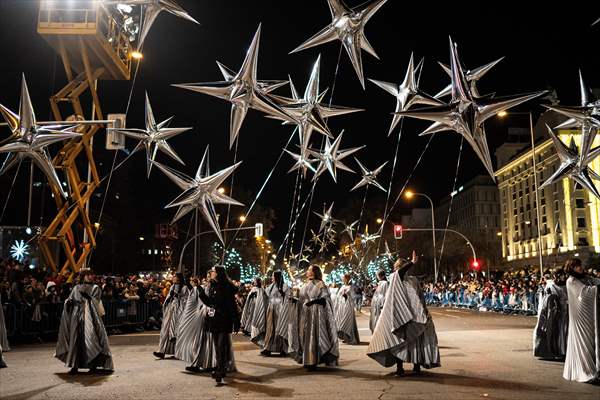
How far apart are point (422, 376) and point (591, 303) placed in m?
2.90

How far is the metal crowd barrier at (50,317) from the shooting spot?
17.0 m

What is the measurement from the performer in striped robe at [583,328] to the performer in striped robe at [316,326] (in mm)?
4065

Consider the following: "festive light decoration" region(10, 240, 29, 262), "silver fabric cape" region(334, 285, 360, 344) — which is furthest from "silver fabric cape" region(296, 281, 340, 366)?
"festive light decoration" region(10, 240, 29, 262)

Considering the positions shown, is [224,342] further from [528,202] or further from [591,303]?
[528,202]

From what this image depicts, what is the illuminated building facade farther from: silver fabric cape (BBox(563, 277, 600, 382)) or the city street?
silver fabric cape (BBox(563, 277, 600, 382))

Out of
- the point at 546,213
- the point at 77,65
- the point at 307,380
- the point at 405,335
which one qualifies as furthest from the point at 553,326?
the point at 546,213

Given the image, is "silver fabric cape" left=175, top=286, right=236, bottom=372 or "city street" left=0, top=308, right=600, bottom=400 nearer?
"city street" left=0, top=308, right=600, bottom=400

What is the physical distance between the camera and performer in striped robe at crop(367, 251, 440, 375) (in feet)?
32.1

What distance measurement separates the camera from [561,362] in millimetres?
11469

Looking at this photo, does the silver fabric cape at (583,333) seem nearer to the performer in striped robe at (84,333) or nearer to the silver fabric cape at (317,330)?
the silver fabric cape at (317,330)

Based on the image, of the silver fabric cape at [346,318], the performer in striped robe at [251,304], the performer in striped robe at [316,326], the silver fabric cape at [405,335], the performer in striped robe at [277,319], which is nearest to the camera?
the silver fabric cape at [405,335]

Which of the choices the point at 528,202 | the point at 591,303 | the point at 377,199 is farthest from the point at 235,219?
the point at 591,303

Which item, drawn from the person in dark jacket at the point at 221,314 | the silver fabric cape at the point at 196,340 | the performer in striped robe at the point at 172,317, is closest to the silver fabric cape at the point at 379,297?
the performer in striped robe at the point at 172,317

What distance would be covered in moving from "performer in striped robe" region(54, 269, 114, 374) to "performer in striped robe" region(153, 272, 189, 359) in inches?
83.0
